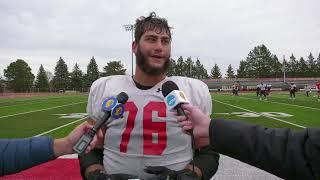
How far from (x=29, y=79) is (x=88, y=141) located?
92.4 meters

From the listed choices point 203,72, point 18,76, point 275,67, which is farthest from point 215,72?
point 18,76

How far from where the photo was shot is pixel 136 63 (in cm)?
342

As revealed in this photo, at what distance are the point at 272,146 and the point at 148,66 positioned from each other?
5.93 feet

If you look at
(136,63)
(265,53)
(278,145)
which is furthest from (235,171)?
(265,53)

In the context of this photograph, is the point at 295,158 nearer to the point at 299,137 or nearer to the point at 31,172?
the point at 299,137

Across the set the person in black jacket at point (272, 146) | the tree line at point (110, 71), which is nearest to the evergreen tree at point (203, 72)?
the tree line at point (110, 71)

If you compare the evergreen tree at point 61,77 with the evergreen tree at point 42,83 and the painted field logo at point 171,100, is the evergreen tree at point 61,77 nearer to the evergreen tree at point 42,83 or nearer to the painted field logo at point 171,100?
the evergreen tree at point 42,83

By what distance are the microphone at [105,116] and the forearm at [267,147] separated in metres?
0.60

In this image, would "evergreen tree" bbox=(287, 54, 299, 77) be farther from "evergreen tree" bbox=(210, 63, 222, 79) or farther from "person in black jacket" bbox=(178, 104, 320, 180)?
"person in black jacket" bbox=(178, 104, 320, 180)

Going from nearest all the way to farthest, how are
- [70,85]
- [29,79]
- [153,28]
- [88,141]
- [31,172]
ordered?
[88,141] < [153,28] < [31,172] < [29,79] < [70,85]

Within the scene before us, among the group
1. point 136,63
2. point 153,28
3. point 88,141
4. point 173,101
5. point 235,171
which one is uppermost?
point 153,28

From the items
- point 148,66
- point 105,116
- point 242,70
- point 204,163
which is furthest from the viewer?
point 242,70

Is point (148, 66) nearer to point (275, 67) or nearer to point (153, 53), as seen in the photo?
point (153, 53)

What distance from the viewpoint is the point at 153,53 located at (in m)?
3.31
